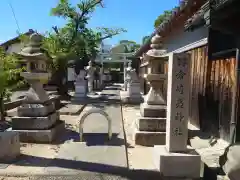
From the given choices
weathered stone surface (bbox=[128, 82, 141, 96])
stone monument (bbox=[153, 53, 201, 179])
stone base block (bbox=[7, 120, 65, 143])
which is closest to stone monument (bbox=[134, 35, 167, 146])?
stone monument (bbox=[153, 53, 201, 179])

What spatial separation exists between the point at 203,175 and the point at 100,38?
13279 mm

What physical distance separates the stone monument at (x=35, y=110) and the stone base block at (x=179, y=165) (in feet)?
10.1

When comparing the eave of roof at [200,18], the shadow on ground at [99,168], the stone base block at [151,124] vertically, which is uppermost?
the eave of roof at [200,18]

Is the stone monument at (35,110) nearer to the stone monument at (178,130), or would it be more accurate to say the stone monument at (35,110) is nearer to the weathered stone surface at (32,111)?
the weathered stone surface at (32,111)

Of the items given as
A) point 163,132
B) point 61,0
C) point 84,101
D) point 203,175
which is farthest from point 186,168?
point 61,0

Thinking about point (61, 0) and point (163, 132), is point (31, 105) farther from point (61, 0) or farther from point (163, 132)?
point (61, 0)

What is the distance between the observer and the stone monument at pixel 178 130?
427cm

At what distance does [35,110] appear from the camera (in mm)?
6129

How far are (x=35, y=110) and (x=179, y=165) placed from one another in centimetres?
384

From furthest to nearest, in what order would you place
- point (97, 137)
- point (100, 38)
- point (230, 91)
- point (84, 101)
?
point (100, 38)
point (84, 101)
point (97, 137)
point (230, 91)

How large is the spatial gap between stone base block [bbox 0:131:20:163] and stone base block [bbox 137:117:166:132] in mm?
2947

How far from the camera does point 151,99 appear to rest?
20.6 feet

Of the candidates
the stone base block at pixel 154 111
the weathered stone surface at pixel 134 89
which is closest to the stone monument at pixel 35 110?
the stone base block at pixel 154 111

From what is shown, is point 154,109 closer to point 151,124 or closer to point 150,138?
point 151,124
